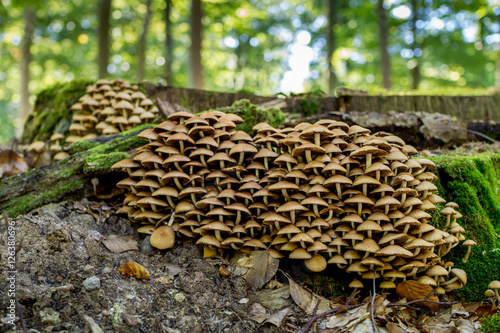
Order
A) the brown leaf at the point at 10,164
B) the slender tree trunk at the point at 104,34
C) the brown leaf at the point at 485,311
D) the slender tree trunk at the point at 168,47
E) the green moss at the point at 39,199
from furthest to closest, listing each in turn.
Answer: the slender tree trunk at the point at 168,47
the slender tree trunk at the point at 104,34
the brown leaf at the point at 10,164
the green moss at the point at 39,199
the brown leaf at the point at 485,311

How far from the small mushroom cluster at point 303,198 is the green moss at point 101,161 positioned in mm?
377

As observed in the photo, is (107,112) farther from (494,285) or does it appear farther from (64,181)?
(494,285)

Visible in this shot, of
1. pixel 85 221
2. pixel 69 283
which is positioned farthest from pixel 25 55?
pixel 69 283

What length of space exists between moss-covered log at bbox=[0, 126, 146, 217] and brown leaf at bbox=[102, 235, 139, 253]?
918 mm

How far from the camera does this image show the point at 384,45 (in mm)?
15547

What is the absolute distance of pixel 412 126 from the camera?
17.2 ft

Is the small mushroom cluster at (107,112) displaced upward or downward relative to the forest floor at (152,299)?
upward

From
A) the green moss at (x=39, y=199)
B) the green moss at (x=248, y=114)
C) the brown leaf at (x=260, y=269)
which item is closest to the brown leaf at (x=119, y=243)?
the green moss at (x=39, y=199)

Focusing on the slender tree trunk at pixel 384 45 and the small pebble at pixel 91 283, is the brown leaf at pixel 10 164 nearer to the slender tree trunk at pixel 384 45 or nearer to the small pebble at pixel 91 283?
the small pebble at pixel 91 283

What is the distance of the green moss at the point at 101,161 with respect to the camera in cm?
385

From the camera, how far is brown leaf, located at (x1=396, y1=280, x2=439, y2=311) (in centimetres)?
295

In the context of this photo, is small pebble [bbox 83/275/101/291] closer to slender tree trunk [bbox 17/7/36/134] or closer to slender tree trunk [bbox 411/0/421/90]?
slender tree trunk [bbox 17/7/36/134]

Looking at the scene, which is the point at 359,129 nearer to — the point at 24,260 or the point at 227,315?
the point at 227,315

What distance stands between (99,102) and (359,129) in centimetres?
452
